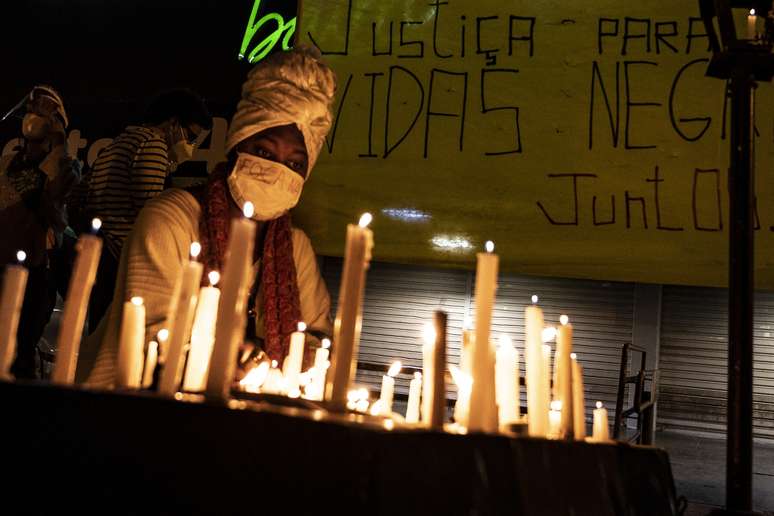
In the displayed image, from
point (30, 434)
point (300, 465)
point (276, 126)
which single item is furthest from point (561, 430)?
point (276, 126)

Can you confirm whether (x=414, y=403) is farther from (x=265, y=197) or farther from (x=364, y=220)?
(x=265, y=197)

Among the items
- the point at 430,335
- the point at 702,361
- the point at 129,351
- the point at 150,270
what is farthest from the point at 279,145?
the point at 702,361

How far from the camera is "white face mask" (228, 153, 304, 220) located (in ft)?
→ 12.4

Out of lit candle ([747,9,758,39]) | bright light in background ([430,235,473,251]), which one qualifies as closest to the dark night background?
bright light in background ([430,235,473,251])

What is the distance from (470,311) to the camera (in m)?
12.2

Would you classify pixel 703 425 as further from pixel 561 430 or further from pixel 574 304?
pixel 561 430

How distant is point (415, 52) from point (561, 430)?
3433mm

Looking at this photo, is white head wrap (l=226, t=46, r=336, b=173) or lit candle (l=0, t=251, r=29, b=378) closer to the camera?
lit candle (l=0, t=251, r=29, b=378)

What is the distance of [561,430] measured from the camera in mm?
1575

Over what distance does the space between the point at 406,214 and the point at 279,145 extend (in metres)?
0.98

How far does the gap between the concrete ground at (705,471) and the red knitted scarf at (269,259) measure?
232 centimetres

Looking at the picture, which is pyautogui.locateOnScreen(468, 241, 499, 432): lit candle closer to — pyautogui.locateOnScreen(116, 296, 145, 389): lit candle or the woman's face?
pyautogui.locateOnScreen(116, 296, 145, 389): lit candle

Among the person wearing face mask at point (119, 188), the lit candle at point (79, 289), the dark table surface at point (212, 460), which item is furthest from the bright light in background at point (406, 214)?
the dark table surface at point (212, 460)

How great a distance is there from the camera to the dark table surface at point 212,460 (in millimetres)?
954
